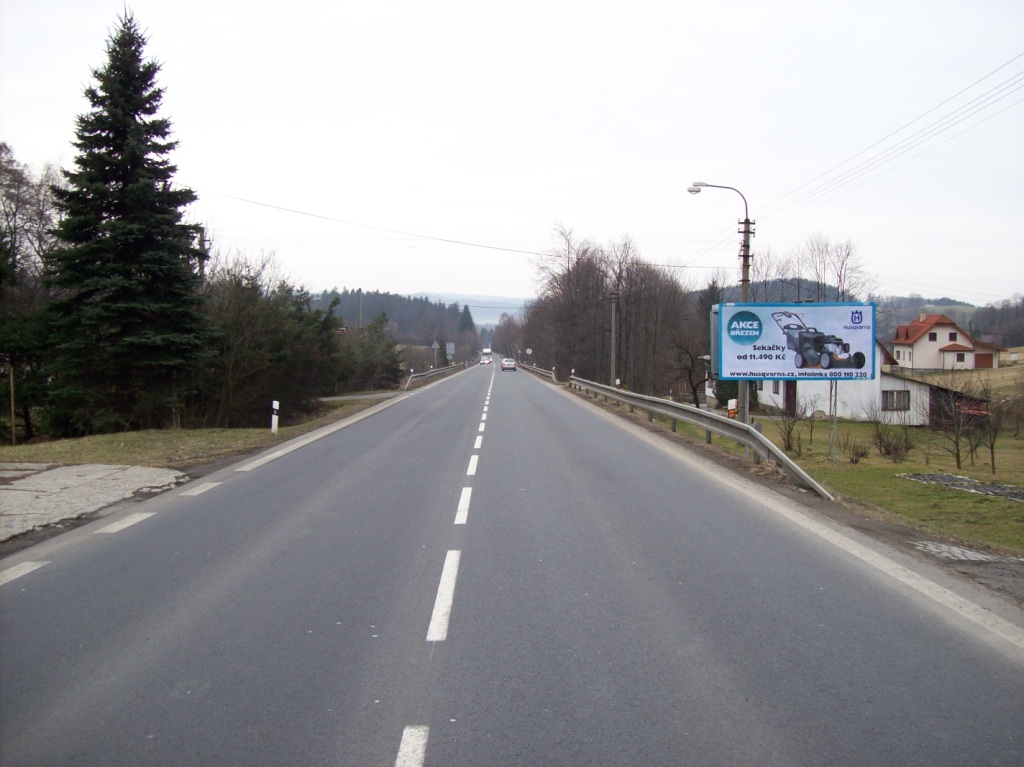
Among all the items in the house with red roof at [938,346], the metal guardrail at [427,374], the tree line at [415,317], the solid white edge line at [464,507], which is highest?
the tree line at [415,317]

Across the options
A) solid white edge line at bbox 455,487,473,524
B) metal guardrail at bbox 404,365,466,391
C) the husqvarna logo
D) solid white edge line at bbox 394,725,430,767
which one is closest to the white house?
metal guardrail at bbox 404,365,466,391

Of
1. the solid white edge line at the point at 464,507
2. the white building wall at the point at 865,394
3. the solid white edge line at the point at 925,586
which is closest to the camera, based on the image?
the solid white edge line at the point at 925,586

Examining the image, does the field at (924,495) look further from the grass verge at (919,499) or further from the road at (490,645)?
the road at (490,645)

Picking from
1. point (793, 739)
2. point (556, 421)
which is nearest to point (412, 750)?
point (793, 739)

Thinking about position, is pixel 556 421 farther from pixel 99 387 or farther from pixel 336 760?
pixel 336 760

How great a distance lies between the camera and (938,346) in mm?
78500

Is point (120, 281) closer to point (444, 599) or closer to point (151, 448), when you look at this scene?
point (151, 448)

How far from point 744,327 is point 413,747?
44.5ft

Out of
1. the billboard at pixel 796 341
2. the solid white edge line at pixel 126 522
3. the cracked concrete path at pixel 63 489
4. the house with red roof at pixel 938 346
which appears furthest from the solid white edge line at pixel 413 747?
the house with red roof at pixel 938 346

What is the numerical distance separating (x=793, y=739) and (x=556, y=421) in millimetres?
18644

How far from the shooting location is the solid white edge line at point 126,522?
26.1 feet

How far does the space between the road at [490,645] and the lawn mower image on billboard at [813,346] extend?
24.9 ft

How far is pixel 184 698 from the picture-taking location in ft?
13.1

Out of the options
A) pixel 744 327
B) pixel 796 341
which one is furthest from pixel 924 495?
pixel 744 327
